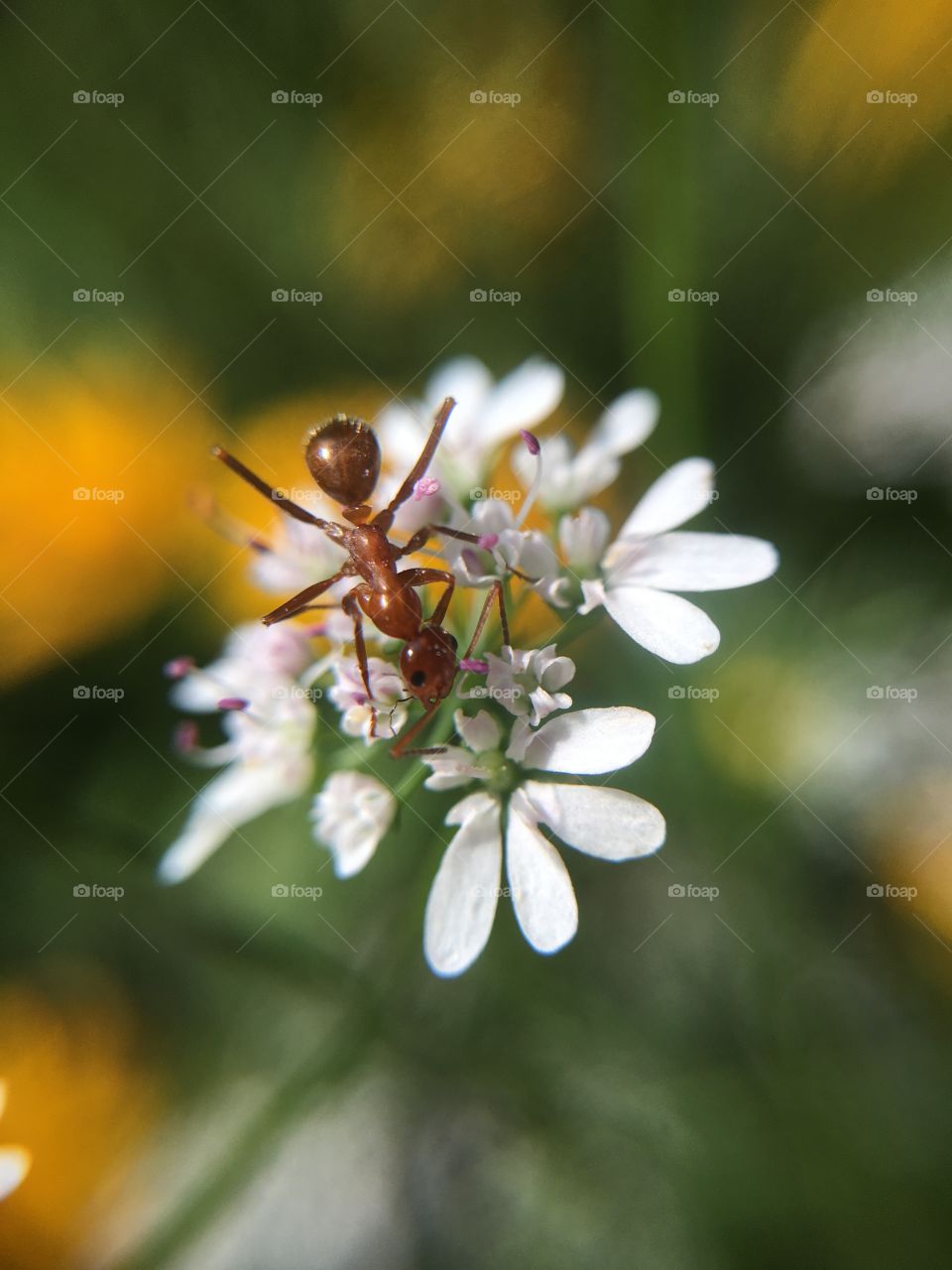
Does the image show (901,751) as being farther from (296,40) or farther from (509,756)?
(296,40)

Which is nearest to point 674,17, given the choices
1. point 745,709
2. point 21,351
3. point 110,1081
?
point 745,709

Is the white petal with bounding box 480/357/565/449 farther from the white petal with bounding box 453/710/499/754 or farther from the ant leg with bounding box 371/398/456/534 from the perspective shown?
the white petal with bounding box 453/710/499/754

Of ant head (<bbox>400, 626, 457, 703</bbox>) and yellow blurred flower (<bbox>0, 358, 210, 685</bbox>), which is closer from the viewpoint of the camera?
ant head (<bbox>400, 626, 457, 703</bbox>)

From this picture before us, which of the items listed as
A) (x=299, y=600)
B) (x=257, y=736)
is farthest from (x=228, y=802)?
(x=299, y=600)

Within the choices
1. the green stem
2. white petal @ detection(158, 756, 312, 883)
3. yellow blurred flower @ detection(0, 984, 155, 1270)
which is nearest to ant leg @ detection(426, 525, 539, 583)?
white petal @ detection(158, 756, 312, 883)

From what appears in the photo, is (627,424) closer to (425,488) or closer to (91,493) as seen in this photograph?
(425,488)

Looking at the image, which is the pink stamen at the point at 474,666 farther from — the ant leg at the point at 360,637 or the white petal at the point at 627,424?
the white petal at the point at 627,424

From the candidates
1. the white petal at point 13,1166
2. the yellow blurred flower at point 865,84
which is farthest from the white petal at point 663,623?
the white petal at point 13,1166
